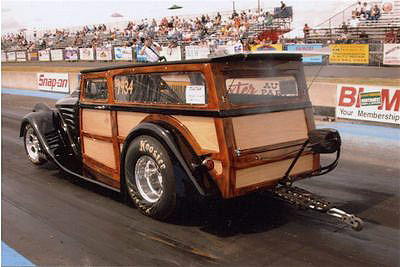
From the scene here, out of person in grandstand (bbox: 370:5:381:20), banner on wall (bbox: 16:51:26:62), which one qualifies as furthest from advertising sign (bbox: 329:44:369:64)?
banner on wall (bbox: 16:51:26:62)

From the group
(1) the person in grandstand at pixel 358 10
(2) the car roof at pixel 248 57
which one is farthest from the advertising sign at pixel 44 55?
(2) the car roof at pixel 248 57

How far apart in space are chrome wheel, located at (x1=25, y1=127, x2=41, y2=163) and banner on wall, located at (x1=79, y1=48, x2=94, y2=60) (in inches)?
1015

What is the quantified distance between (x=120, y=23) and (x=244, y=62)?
3822cm

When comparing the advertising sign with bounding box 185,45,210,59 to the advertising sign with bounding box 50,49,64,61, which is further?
the advertising sign with bounding box 50,49,64,61

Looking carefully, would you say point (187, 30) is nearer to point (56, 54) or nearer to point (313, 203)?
point (56, 54)

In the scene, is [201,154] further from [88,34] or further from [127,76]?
[88,34]

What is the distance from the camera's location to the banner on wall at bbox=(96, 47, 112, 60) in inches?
1165

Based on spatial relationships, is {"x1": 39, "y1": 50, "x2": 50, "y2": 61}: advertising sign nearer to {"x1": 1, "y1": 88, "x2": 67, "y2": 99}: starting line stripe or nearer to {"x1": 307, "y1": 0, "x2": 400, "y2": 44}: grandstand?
{"x1": 1, "y1": 88, "x2": 67, "y2": 99}: starting line stripe

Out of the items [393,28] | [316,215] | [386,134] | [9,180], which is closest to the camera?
[316,215]

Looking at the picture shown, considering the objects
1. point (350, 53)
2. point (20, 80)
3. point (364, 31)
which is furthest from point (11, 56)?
point (350, 53)

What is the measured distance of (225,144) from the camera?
390cm

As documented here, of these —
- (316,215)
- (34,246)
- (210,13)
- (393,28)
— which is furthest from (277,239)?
(210,13)

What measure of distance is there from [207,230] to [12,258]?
1.88m

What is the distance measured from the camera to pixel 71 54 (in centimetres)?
3431
